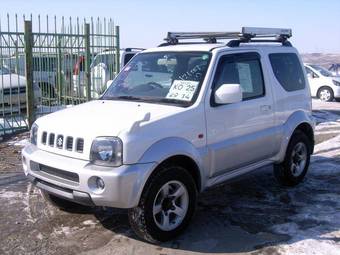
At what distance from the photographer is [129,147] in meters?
4.14

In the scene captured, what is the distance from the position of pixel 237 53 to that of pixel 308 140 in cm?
196

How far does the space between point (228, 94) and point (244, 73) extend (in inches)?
31.8

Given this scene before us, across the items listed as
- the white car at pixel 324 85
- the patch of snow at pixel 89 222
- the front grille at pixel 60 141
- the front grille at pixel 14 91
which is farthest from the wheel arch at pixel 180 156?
the white car at pixel 324 85

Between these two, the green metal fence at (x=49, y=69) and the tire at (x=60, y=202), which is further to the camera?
the green metal fence at (x=49, y=69)

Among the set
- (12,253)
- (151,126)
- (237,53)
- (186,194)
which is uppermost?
(237,53)

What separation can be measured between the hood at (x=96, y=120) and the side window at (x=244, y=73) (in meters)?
0.79

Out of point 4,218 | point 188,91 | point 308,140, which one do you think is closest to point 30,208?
point 4,218

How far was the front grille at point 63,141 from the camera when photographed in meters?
4.37

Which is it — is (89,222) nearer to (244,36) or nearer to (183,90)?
(183,90)

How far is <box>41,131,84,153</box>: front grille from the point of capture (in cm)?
437

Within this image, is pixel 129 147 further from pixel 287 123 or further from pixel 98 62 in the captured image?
pixel 98 62

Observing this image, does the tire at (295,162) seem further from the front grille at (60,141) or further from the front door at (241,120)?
the front grille at (60,141)

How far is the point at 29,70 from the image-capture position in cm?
994

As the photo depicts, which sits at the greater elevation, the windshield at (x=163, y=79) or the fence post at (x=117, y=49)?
the fence post at (x=117, y=49)
